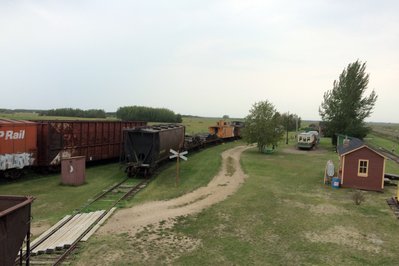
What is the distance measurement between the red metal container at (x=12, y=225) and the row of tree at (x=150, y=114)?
5396 inches

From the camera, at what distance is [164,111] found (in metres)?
147

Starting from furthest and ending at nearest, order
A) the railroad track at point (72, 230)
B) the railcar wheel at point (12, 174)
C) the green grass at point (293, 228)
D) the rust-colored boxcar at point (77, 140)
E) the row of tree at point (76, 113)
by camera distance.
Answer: the row of tree at point (76, 113)
the rust-colored boxcar at point (77, 140)
the railcar wheel at point (12, 174)
the green grass at point (293, 228)
the railroad track at point (72, 230)

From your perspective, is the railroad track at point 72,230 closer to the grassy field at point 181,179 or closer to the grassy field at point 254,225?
the grassy field at point 254,225

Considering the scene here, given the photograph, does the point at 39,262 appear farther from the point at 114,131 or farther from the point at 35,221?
the point at 114,131

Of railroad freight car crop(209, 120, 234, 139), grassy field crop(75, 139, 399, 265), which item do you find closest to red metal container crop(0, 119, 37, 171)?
grassy field crop(75, 139, 399, 265)

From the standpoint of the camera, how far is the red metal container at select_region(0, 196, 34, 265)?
754cm

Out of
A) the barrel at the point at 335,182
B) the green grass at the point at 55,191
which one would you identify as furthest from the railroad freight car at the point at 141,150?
the barrel at the point at 335,182

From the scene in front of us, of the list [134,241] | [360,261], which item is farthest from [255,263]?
[134,241]

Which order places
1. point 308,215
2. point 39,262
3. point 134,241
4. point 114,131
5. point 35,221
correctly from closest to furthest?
point 39,262 → point 134,241 → point 35,221 → point 308,215 → point 114,131

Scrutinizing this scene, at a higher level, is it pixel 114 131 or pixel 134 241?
pixel 114 131

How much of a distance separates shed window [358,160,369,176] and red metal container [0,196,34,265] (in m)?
20.6

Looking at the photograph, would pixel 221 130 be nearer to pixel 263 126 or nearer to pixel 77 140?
pixel 263 126

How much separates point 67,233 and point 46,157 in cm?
1321

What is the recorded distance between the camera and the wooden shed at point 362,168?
22277 millimetres
